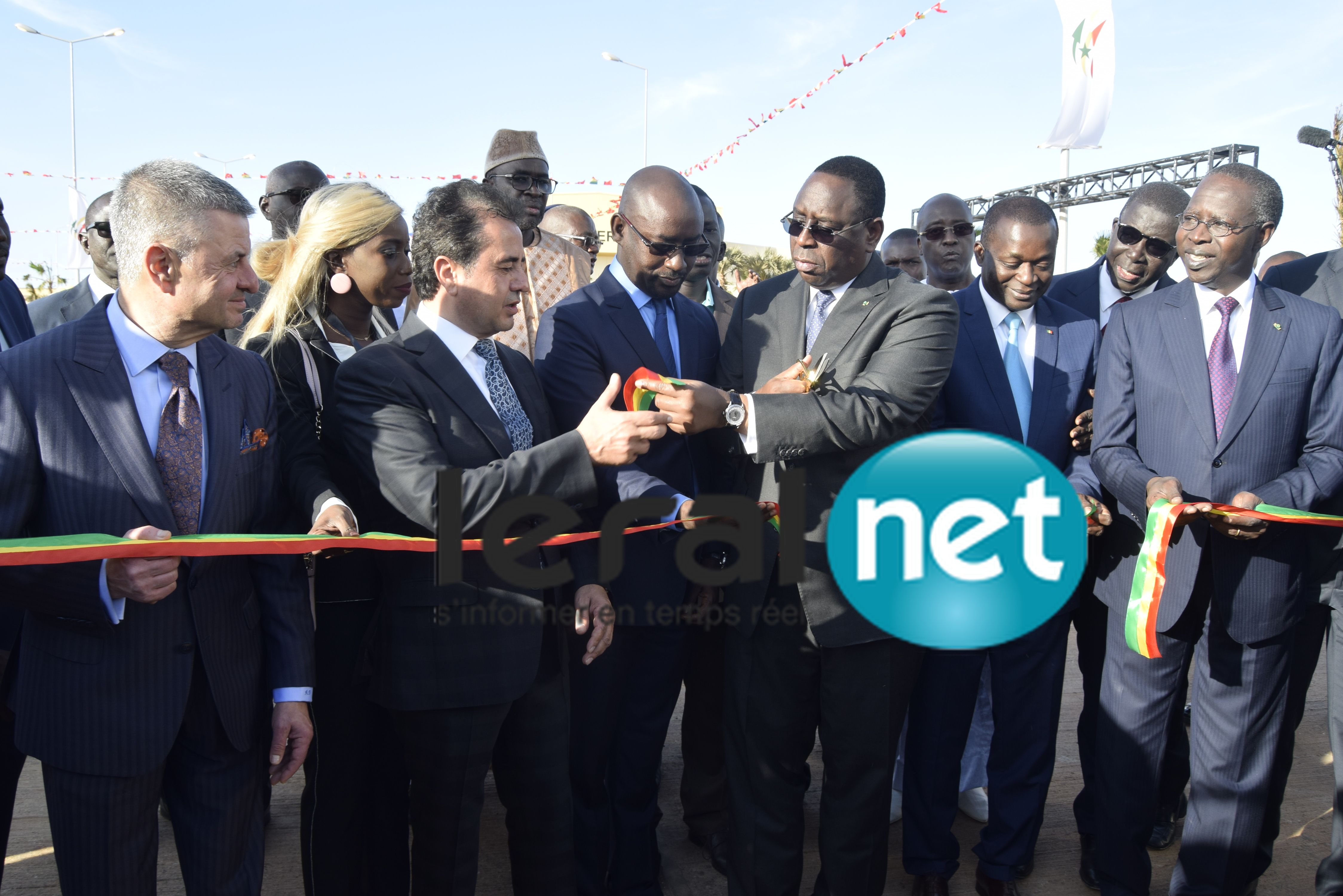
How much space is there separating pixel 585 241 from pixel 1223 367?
4525mm

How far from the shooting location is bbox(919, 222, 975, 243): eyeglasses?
5.80 m

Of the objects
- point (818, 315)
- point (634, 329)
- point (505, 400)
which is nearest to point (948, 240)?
point (818, 315)

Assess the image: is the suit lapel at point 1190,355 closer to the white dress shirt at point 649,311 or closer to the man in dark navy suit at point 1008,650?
the man in dark navy suit at point 1008,650

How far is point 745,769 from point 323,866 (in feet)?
4.71

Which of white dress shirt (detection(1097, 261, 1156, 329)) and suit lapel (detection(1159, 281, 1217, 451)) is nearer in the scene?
suit lapel (detection(1159, 281, 1217, 451))

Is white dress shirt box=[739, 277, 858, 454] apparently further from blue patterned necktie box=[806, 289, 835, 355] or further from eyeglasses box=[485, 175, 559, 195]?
eyeglasses box=[485, 175, 559, 195]

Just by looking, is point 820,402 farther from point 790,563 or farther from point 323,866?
point 323,866

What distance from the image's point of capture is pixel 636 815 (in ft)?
11.4

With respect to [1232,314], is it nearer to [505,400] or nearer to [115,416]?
[505,400]

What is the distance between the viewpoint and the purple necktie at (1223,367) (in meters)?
3.22

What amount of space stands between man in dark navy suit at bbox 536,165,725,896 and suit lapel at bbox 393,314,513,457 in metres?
0.60

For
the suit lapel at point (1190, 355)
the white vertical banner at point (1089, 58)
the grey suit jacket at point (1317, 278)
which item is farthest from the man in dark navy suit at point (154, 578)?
the white vertical banner at point (1089, 58)

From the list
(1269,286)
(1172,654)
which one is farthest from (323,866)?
(1269,286)

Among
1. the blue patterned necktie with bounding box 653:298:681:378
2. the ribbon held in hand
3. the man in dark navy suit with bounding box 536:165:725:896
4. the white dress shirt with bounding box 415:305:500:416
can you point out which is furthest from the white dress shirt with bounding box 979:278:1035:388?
the white dress shirt with bounding box 415:305:500:416
